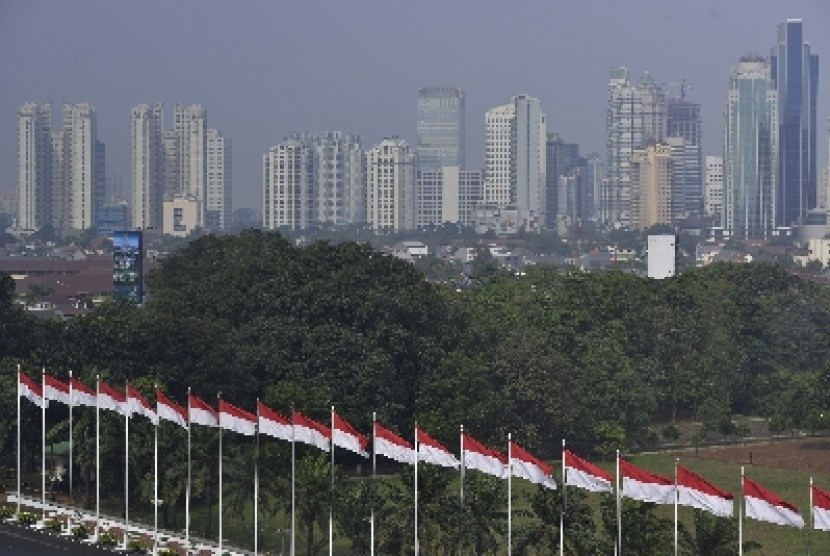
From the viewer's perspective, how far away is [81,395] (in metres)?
35.0

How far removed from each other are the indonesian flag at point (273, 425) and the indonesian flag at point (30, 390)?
6.39 meters

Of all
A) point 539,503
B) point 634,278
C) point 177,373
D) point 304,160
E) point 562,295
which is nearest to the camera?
point 539,503

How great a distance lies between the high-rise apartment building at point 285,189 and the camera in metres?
176

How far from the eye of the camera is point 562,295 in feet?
196

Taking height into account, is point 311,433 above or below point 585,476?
above

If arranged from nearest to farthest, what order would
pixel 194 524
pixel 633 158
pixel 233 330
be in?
pixel 194 524 → pixel 233 330 → pixel 633 158

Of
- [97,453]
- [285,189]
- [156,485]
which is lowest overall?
[156,485]

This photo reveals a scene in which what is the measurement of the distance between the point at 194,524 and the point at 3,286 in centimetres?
1484

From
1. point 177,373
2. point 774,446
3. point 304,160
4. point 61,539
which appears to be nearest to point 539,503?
point 61,539

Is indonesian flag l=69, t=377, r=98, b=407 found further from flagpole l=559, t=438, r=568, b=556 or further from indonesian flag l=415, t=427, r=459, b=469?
flagpole l=559, t=438, r=568, b=556

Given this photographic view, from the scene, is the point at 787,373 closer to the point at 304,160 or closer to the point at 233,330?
the point at 233,330

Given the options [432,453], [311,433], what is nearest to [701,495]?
[432,453]

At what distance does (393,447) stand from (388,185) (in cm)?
15362

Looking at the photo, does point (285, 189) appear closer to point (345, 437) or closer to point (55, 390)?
point (55, 390)
